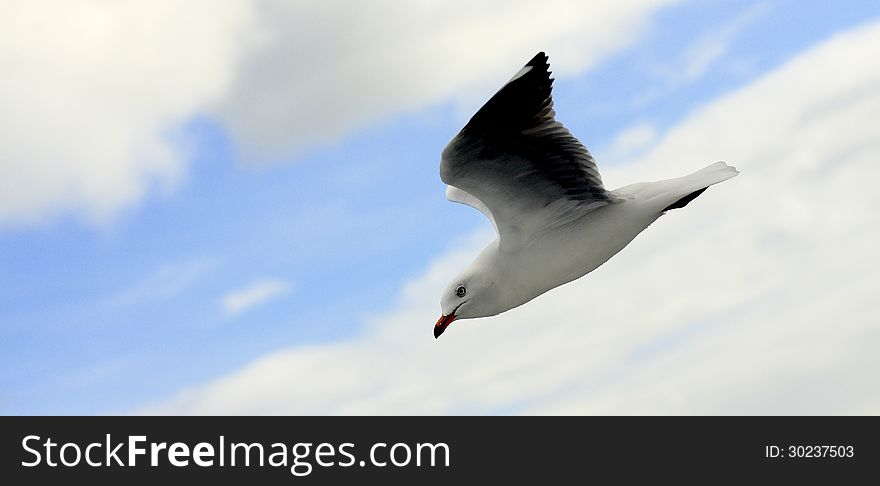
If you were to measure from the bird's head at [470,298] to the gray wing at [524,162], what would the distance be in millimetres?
500

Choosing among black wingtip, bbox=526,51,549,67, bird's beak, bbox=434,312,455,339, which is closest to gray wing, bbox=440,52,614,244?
black wingtip, bbox=526,51,549,67

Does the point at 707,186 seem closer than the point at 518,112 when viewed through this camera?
No

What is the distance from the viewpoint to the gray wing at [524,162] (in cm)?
1102

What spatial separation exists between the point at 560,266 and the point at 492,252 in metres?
0.72

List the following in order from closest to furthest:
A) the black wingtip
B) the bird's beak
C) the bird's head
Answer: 1. the black wingtip
2. the bird's head
3. the bird's beak

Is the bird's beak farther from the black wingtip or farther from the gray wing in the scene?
the black wingtip

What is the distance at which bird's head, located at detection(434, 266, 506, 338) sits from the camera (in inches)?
479

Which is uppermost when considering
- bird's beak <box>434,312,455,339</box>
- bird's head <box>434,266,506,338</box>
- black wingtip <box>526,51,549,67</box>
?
black wingtip <box>526,51,549,67</box>

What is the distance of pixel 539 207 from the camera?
12000 mm

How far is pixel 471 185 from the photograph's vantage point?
11.9m

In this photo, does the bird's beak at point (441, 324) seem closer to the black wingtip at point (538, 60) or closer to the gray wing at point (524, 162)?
the gray wing at point (524, 162)

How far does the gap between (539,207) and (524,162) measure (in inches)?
23.5

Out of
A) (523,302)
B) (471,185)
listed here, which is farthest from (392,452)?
(471,185)

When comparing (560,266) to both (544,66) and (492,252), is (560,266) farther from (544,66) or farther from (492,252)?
(544,66)
